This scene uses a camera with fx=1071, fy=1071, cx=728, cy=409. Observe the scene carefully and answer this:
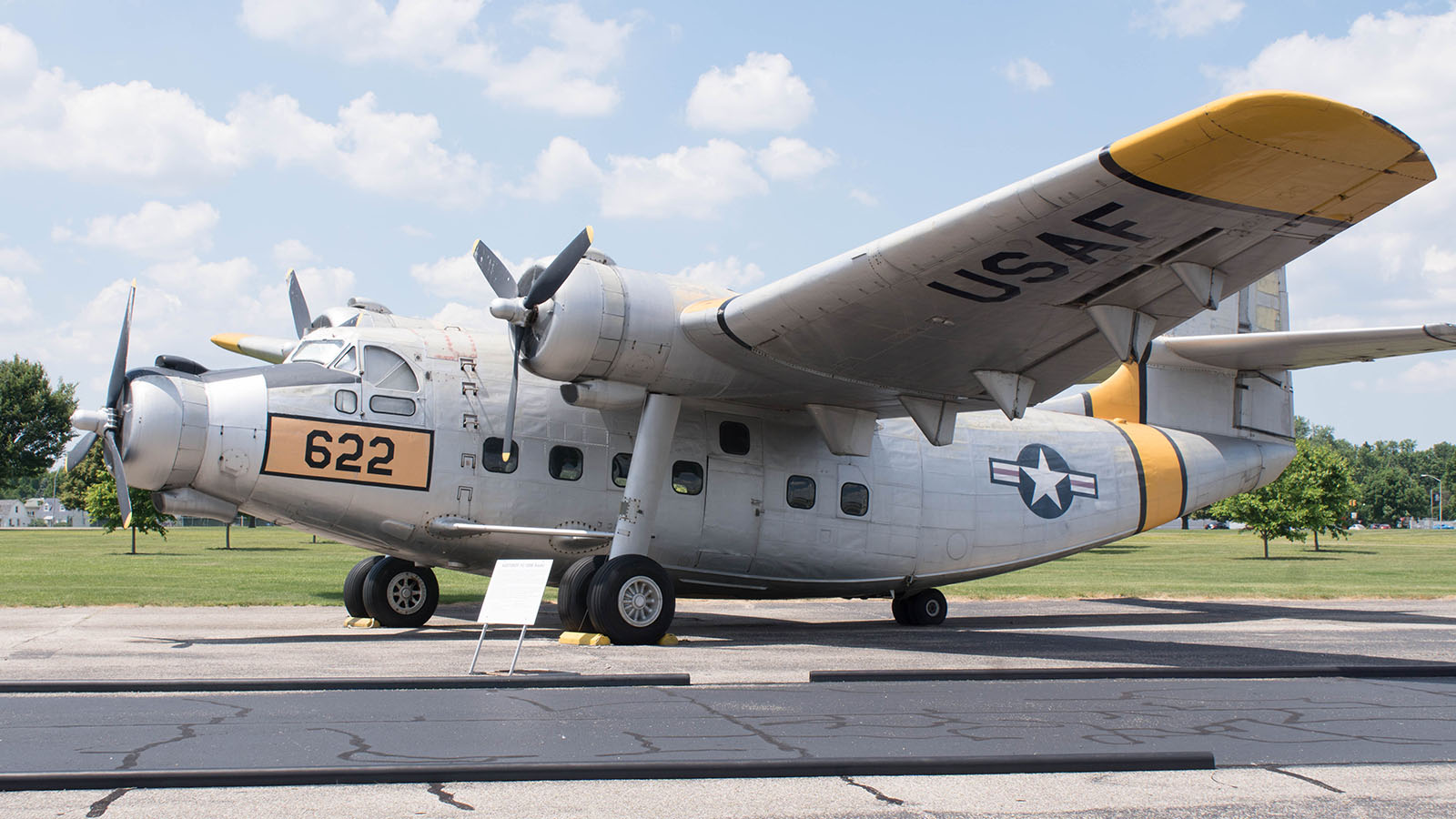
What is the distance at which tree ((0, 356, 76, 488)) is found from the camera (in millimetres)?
74188

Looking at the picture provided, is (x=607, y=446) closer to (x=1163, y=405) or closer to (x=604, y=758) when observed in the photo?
(x=604, y=758)

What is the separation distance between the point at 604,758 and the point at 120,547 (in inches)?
1991

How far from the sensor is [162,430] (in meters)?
11.6

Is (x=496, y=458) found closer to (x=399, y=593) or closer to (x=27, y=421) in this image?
(x=399, y=593)

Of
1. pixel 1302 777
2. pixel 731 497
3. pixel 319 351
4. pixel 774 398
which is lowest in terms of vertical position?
pixel 1302 777

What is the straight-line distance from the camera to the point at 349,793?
5074mm

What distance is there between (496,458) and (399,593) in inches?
117

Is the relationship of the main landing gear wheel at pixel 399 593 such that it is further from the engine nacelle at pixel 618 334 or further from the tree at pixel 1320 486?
the tree at pixel 1320 486

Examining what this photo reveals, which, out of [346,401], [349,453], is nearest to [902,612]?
[349,453]

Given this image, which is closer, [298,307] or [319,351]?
[319,351]

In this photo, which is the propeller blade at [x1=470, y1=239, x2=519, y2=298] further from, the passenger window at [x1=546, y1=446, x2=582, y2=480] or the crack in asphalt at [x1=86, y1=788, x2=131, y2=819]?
the crack in asphalt at [x1=86, y1=788, x2=131, y2=819]

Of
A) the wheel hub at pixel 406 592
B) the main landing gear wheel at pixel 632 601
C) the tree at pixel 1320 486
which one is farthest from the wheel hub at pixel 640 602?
the tree at pixel 1320 486

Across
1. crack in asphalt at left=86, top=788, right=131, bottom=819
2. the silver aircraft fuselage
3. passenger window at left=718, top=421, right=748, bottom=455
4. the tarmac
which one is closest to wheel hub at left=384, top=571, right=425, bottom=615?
the silver aircraft fuselage

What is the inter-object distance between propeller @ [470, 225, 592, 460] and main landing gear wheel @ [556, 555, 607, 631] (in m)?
1.65
